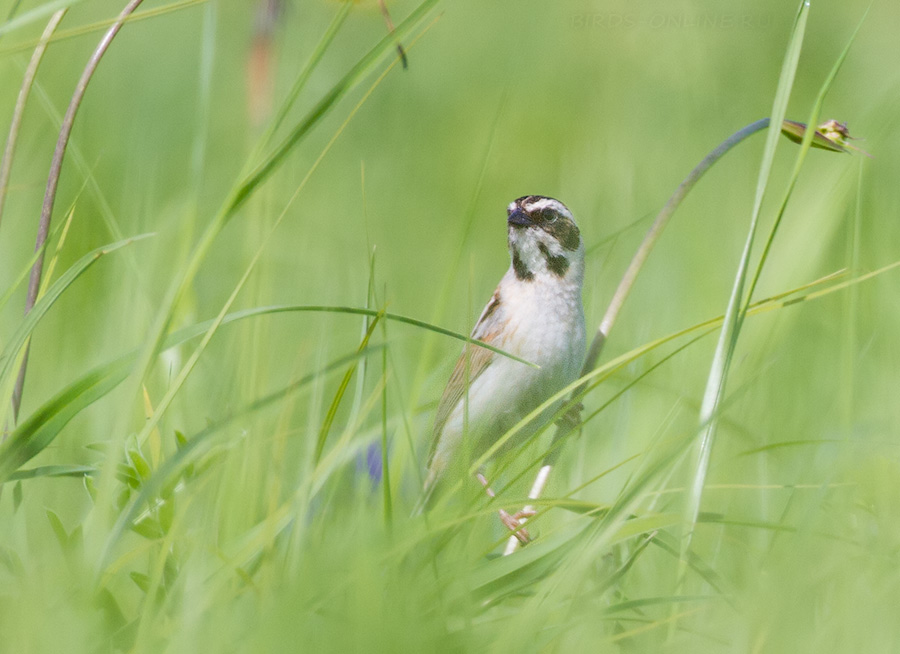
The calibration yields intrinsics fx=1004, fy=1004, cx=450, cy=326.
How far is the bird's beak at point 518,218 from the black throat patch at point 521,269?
143 mm

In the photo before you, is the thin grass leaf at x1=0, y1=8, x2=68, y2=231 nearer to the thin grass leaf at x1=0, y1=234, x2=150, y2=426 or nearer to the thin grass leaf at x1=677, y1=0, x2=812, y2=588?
the thin grass leaf at x1=0, y1=234, x2=150, y2=426

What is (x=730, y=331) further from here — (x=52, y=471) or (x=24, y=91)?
(x=24, y=91)

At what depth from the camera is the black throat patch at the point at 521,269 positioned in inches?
114

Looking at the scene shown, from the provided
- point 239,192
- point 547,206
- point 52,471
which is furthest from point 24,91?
point 547,206

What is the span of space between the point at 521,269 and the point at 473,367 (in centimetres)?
34

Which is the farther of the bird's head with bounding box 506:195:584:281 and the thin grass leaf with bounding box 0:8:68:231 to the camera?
the bird's head with bounding box 506:195:584:281

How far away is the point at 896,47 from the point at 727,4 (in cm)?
128

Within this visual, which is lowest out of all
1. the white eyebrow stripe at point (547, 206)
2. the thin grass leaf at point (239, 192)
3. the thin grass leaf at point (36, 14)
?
the white eyebrow stripe at point (547, 206)

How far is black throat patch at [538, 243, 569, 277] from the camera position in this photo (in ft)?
9.36

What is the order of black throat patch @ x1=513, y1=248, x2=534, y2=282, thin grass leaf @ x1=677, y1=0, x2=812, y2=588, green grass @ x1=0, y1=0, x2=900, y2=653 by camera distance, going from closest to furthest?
green grass @ x1=0, y1=0, x2=900, y2=653, thin grass leaf @ x1=677, y1=0, x2=812, y2=588, black throat patch @ x1=513, y1=248, x2=534, y2=282

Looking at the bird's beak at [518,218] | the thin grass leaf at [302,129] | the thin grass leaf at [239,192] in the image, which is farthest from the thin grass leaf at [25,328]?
the bird's beak at [518,218]

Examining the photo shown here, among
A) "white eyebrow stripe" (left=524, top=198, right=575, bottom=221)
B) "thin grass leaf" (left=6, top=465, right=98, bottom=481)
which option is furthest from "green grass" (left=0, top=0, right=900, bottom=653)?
"white eyebrow stripe" (left=524, top=198, right=575, bottom=221)

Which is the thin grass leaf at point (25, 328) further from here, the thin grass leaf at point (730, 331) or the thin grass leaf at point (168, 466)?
the thin grass leaf at point (730, 331)

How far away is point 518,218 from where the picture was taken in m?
2.77
